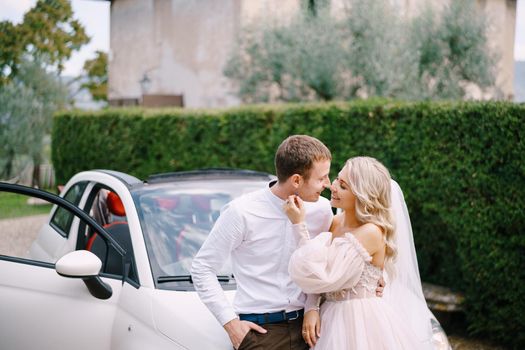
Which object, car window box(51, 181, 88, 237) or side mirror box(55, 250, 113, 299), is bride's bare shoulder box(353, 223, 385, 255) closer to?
side mirror box(55, 250, 113, 299)

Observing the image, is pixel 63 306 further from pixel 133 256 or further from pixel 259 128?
pixel 259 128

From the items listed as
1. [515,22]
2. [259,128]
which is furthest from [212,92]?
[515,22]

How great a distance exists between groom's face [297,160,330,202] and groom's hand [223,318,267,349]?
23.1 inches

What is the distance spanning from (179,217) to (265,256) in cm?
161

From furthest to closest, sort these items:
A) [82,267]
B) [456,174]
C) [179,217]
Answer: [456,174] < [179,217] < [82,267]

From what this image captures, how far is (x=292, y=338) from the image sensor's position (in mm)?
2576

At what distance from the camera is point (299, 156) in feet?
8.00

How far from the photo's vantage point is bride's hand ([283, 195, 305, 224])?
2396 mm

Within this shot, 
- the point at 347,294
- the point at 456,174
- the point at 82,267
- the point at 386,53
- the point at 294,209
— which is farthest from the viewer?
the point at 386,53

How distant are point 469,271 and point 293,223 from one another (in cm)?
412

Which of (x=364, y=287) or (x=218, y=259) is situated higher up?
(x=218, y=259)

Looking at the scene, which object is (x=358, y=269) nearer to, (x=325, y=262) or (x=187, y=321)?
(x=325, y=262)

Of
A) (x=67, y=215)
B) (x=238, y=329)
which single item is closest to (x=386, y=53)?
(x=67, y=215)

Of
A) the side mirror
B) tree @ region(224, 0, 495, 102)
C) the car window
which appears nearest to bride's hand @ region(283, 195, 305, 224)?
the side mirror
